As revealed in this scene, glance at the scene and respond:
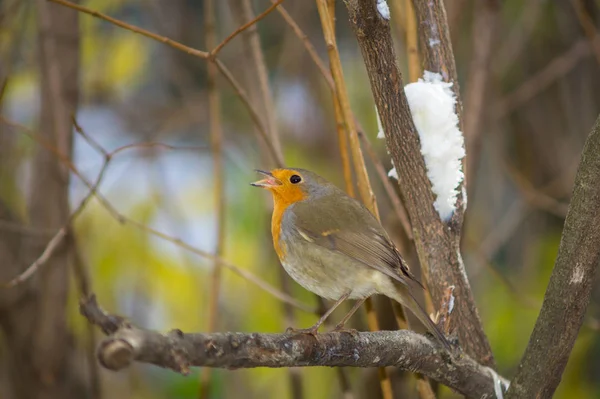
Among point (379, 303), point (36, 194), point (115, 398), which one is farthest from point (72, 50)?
point (115, 398)

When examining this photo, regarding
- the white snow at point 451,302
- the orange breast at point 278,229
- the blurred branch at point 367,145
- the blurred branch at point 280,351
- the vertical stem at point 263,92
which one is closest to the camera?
the blurred branch at point 280,351

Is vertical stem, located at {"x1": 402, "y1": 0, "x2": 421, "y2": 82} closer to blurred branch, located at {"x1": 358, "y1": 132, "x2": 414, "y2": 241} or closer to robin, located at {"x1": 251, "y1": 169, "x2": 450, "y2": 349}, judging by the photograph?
blurred branch, located at {"x1": 358, "y1": 132, "x2": 414, "y2": 241}

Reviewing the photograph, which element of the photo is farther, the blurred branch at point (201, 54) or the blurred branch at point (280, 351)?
the blurred branch at point (201, 54)

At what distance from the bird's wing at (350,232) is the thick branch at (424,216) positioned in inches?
4.1

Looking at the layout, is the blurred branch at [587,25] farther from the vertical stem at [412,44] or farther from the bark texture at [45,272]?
the bark texture at [45,272]

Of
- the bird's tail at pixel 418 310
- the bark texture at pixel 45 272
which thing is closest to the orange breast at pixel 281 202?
the bird's tail at pixel 418 310

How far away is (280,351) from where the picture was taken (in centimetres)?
165

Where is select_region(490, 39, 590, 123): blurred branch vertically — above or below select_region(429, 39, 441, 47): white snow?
above

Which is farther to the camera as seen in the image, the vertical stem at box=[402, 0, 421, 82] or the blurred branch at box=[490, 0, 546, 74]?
the blurred branch at box=[490, 0, 546, 74]

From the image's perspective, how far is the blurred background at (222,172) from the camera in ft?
12.1

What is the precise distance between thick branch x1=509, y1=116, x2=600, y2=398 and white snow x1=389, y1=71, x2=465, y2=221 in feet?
1.21

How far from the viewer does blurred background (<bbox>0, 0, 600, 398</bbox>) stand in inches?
145

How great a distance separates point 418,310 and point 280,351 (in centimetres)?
60

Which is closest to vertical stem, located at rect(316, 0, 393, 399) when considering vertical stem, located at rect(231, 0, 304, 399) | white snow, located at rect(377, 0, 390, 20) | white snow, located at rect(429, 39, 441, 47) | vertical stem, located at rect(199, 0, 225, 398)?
white snow, located at rect(429, 39, 441, 47)
